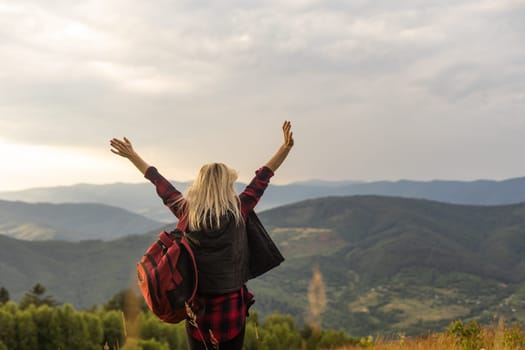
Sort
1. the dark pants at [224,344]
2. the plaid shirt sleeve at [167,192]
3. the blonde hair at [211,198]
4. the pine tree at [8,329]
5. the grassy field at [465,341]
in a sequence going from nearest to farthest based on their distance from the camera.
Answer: the blonde hair at [211,198], the dark pants at [224,344], the plaid shirt sleeve at [167,192], the grassy field at [465,341], the pine tree at [8,329]

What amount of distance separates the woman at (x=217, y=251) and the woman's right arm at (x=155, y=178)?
0.08m

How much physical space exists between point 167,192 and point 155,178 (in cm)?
22

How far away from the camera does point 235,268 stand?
407 cm

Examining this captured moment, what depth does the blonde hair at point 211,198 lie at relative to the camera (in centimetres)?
392

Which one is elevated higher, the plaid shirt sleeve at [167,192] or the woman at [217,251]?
the plaid shirt sleeve at [167,192]

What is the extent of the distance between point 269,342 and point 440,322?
182642 millimetres

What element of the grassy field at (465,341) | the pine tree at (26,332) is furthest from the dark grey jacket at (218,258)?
the pine tree at (26,332)

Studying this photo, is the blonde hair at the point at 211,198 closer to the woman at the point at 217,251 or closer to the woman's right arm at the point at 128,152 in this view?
the woman at the point at 217,251

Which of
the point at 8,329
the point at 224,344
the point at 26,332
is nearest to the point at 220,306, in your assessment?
the point at 224,344

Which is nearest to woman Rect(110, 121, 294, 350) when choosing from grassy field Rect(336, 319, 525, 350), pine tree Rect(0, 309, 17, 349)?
grassy field Rect(336, 319, 525, 350)

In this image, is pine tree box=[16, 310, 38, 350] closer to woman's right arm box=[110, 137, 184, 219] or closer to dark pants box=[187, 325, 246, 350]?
woman's right arm box=[110, 137, 184, 219]

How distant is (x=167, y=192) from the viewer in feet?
14.3

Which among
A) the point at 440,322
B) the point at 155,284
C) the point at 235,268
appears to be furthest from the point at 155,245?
the point at 440,322

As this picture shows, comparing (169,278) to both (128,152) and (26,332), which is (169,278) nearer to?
(128,152)
